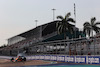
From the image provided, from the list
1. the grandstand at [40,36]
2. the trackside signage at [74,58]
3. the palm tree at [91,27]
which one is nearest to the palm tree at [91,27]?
the palm tree at [91,27]

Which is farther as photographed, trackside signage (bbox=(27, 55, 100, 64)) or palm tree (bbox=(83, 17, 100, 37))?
palm tree (bbox=(83, 17, 100, 37))

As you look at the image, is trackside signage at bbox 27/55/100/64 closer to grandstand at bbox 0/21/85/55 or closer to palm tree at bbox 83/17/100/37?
grandstand at bbox 0/21/85/55

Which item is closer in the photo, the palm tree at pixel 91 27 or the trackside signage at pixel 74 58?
the trackside signage at pixel 74 58

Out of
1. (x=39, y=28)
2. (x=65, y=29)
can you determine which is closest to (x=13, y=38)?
(x=39, y=28)

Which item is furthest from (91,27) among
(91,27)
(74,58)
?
(74,58)

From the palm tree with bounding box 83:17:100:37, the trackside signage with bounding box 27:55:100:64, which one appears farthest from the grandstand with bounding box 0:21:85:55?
the trackside signage with bounding box 27:55:100:64

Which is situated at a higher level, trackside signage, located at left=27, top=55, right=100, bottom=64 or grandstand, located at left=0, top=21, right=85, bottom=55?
grandstand, located at left=0, top=21, right=85, bottom=55

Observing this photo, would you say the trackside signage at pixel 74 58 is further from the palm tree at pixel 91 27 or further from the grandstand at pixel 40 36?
the palm tree at pixel 91 27

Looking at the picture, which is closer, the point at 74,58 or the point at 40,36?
the point at 74,58

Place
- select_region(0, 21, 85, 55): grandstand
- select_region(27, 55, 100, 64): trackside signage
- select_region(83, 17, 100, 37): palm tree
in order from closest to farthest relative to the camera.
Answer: select_region(27, 55, 100, 64): trackside signage < select_region(83, 17, 100, 37): palm tree < select_region(0, 21, 85, 55): grandstand

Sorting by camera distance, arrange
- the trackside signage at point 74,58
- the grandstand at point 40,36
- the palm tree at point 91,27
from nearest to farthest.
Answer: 1. the trackside signage at point 74,58
2. the palm tree at point 91,27
3. the grandstand at point 40,36

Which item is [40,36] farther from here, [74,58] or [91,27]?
[74,58]

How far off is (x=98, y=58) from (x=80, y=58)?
3480mm

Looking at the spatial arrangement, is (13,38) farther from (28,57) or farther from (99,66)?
(99,66)
